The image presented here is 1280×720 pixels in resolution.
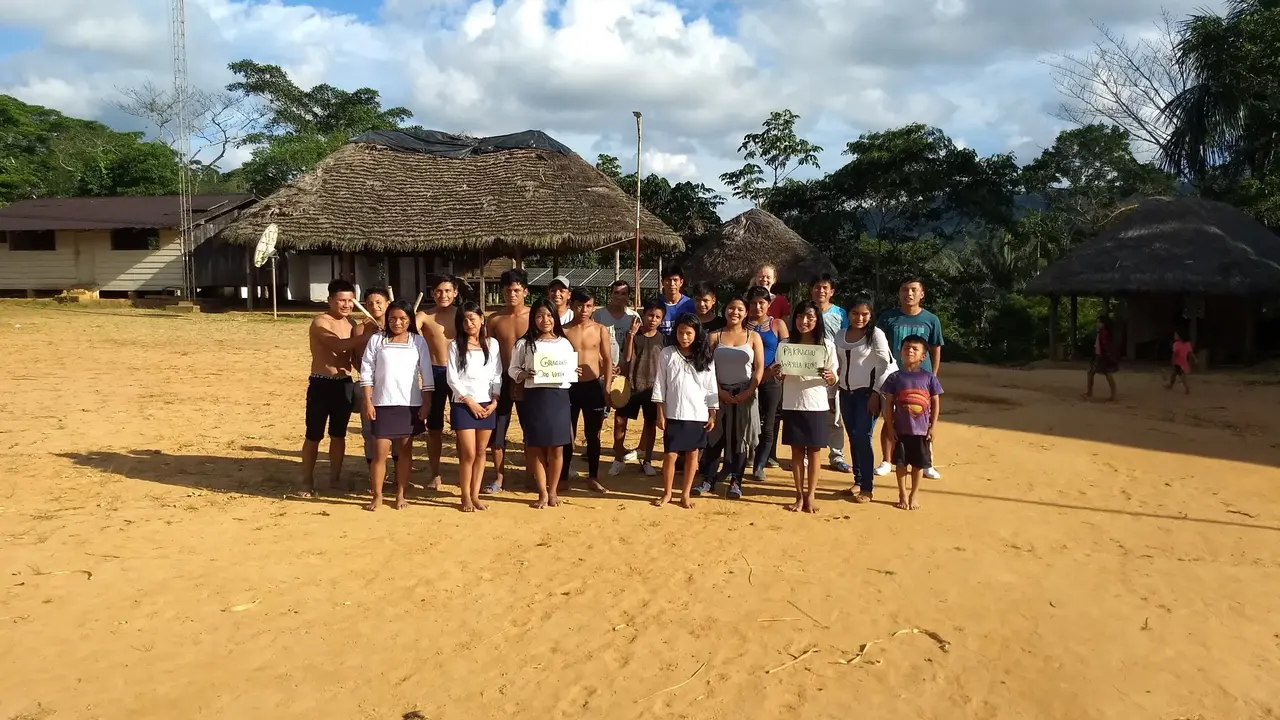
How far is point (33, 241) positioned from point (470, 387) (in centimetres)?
2440

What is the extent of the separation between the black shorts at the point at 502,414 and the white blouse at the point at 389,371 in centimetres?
57

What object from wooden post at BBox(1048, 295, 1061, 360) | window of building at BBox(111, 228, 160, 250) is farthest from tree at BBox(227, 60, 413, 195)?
wooden post at BBox(1048, 295, 1061, 360)

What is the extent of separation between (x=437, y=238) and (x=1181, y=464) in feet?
48.9

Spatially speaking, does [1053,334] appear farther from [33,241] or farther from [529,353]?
[33,241]

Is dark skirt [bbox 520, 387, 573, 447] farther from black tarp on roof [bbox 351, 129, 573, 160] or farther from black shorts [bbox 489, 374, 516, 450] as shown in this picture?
black tarp on roof [bbox 351, 129, 573, 160]

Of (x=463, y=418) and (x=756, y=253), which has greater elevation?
(x=756, y=253)

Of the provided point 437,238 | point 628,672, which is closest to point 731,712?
point 628,672

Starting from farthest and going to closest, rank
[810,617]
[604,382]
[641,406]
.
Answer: [641,406] → [604,382] → [810,617]

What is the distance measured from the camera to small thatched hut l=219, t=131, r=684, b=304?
1827cm

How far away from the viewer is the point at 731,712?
3.02m

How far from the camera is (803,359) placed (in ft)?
17.6

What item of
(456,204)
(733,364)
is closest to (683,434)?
(733,364)


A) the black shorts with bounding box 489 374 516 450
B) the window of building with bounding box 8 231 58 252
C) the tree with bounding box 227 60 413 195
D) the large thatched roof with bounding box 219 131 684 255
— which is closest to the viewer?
the black shorts with bounding box 489 374 516 450

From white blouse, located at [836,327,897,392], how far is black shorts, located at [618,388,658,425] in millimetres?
1375
